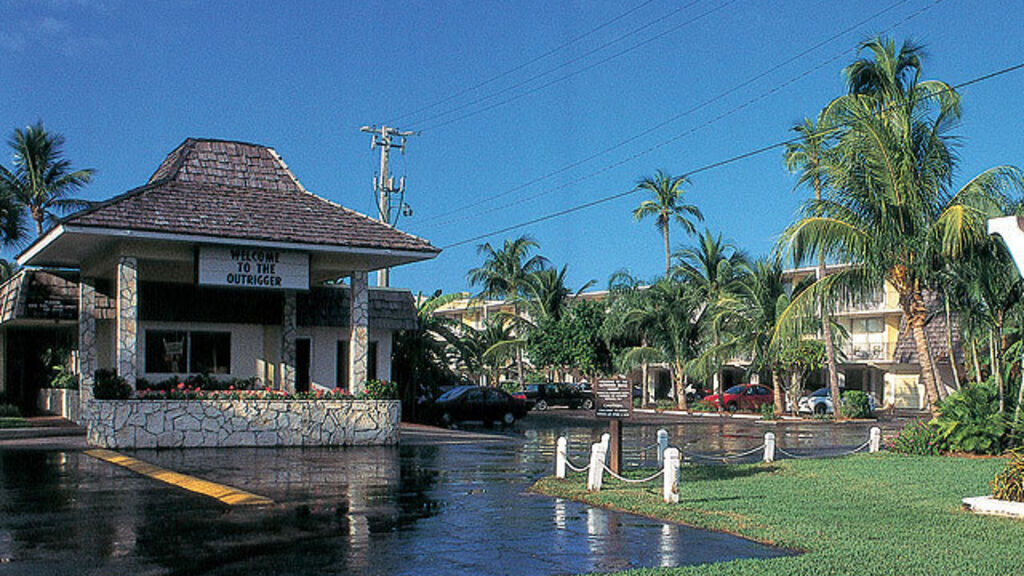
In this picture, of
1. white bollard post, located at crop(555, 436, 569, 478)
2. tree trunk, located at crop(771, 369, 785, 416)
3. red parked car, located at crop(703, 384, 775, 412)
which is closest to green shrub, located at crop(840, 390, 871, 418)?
tree trunk, located at crop(771, 369, 785, 416)

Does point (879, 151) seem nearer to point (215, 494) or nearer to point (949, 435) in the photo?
point (949, 435)

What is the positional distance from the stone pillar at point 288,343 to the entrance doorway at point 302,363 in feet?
7.04

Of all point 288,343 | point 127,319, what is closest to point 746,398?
point 288,343

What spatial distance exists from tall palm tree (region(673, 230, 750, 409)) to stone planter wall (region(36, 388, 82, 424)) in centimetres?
2533

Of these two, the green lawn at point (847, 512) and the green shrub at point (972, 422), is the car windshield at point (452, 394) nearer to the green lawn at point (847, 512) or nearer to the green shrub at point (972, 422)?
the green lawn at point (847, 512)

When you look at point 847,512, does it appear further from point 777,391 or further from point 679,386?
point 679,386

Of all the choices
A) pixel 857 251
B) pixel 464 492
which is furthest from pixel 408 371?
pixel 464 492

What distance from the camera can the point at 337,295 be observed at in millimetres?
30141

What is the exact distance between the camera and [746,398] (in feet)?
167

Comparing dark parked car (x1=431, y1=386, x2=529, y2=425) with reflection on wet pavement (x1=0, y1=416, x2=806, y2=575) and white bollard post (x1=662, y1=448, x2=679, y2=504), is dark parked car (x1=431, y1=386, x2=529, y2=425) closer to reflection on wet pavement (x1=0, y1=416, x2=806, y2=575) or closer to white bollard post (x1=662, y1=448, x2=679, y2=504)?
reflection on wet pavement (x1=0, y1=416, x2=806, y2=575)

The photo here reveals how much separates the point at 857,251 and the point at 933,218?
168cm

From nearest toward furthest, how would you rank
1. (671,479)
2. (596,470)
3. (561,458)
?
(671,479) → (596,470) → (561,458)

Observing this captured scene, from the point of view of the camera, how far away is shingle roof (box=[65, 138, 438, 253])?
21016 millimetres

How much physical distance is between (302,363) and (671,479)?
1956cm
